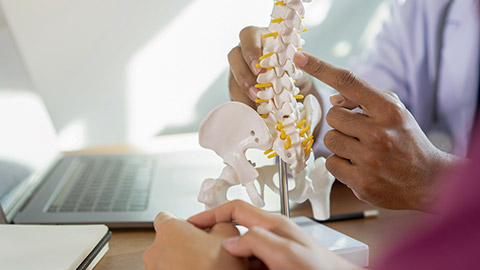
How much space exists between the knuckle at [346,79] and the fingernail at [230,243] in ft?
0.96

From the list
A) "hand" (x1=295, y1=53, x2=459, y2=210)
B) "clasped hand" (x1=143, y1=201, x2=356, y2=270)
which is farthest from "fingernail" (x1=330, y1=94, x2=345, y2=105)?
"clasped hand" (x1=143, y1=201, x2=356, y2=270)

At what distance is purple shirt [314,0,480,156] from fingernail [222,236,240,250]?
1.02 meters

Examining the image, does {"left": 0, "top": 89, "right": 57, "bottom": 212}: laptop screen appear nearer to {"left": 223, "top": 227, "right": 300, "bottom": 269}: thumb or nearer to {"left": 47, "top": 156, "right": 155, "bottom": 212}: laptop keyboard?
{"left": 47, "top": 156, "right": 155, "bottom": 212}: laptop keyboard

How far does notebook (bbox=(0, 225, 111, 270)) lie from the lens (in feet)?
2.22

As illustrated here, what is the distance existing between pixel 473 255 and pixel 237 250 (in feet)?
0.81

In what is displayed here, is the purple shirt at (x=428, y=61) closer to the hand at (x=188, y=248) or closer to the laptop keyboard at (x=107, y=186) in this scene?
the laptop keyboard at (x=107, y=186)

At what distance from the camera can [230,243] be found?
1.77 feet

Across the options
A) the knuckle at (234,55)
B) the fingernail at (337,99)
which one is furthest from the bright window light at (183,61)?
the fingernail at (337,99)

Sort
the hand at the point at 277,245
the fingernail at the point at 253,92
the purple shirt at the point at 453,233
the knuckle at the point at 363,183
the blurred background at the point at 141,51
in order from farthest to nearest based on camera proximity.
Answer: the blurred background at the point at 141,51 < the fingernail at the point at 253,92 < the knuckle at the point at 363,183 < the hand at the point at 277,245 < the purple shirt at the point at 453,233

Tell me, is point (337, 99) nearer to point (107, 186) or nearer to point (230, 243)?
point (230, 243)

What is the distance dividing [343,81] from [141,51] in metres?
1.74

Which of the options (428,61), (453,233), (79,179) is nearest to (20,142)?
(79,179)

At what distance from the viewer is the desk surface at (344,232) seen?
0.78 metres

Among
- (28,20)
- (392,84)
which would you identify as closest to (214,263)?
(392,84)
